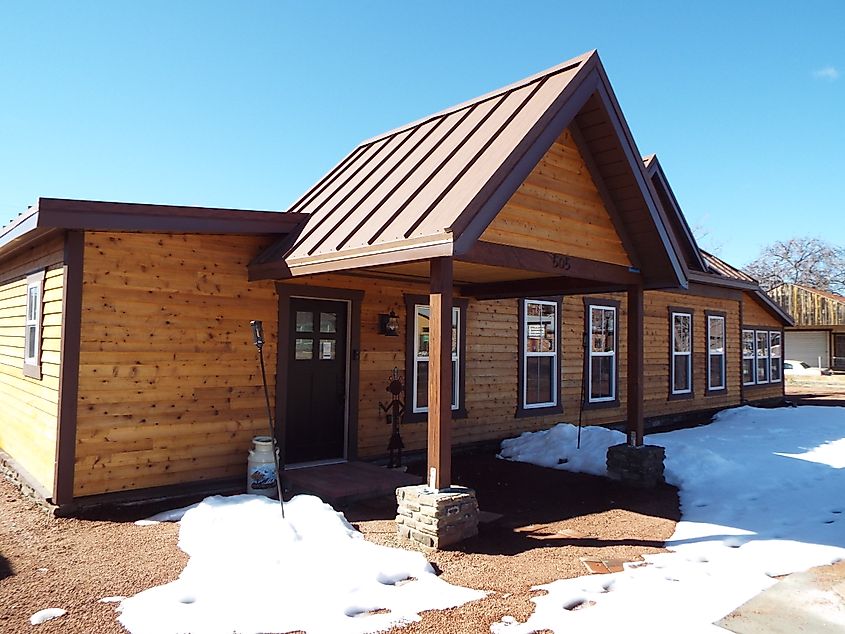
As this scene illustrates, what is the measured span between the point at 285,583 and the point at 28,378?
5019 millimetres

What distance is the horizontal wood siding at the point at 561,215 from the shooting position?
6.25 m

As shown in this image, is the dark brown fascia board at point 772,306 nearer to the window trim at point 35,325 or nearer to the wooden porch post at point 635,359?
the wooden porch post at point 635,359

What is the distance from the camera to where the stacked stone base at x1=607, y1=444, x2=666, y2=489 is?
7.86 metres

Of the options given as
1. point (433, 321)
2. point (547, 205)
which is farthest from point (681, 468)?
point (433, 321)

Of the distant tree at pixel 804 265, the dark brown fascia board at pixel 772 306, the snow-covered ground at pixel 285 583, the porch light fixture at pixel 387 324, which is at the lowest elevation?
the snow-covered ground at pixel 285 583

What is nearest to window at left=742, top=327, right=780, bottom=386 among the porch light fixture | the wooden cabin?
the wooden cabin

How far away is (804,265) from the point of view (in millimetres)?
54812

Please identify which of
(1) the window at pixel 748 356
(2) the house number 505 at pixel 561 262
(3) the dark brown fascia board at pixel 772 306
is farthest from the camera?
(3) the dark brown fascia board at pixel 772 306

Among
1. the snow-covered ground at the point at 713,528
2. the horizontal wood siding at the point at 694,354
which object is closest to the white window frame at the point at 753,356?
the horizontal wood siding at the point at 694,354

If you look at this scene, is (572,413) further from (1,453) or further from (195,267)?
(1,453)

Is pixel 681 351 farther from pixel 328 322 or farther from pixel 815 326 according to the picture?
pixel 815 326

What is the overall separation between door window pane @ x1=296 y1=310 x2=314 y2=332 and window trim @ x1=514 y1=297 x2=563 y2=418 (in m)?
4.02

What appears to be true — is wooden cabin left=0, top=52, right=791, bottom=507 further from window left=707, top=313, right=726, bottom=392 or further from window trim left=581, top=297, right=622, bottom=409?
window left=707, top=313, right=726, bottom=392

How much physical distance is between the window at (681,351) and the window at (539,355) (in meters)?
4.25
